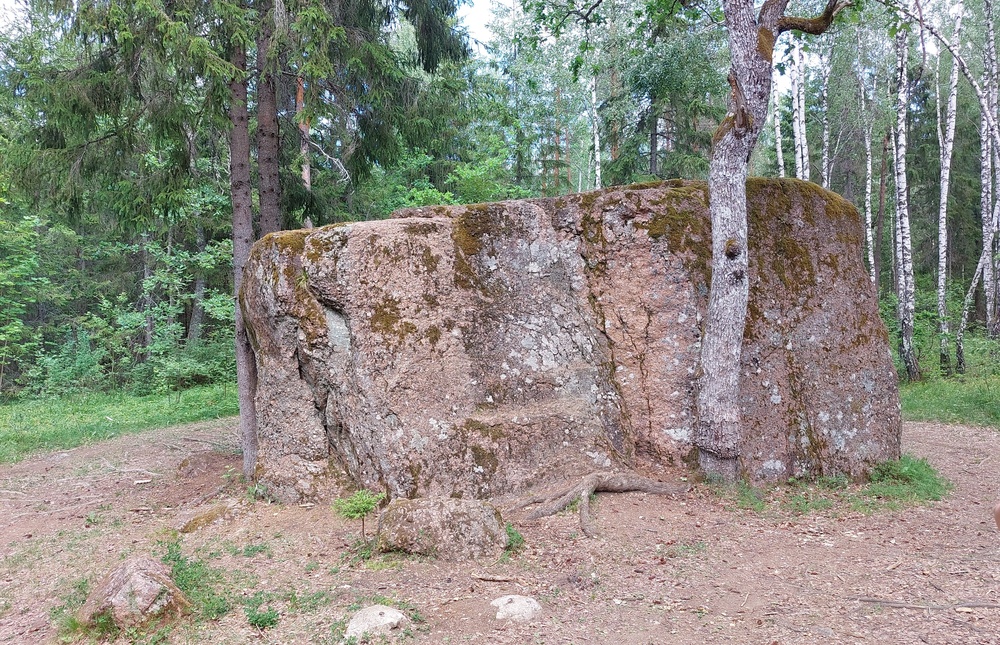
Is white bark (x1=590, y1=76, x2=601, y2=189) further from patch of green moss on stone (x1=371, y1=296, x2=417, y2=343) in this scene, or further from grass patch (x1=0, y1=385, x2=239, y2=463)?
patch of green moss on stone (x1=371, y1=296, x2=417, y2=343)

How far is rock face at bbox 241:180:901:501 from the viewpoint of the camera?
5.92 m

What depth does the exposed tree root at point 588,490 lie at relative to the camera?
5.46 metres

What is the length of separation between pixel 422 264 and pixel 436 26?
473 cm

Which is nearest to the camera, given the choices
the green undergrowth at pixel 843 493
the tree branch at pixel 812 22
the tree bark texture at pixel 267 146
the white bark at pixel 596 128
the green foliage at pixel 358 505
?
the green foliage at pixel 358 505

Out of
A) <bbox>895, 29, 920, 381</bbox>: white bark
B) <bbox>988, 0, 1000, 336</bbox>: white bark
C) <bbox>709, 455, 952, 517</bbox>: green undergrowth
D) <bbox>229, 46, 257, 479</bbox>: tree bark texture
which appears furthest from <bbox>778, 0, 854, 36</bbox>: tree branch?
<bbox>988, 0, 1000, 336</bbox>: white bark

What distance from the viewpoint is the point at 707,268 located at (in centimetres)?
647

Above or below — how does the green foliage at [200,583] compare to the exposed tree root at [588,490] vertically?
below

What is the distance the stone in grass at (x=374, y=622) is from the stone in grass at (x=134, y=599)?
118 cm

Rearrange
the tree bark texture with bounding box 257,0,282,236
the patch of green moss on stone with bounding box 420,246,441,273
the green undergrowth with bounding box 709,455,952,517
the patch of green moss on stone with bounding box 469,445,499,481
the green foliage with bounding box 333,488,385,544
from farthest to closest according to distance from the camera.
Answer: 1. the tree bark texture with bounding box 257,0,282,236
2. the patch of green moss on stone with bounding box 420,246,441,273
3. the patch of green moss on stone with bounding box 469,445,499,481
4. the green undergrowth with bounding box 709,455,952,517
5. the green foliage with bounding box 333,488,385,544

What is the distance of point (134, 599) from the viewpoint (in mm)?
3764

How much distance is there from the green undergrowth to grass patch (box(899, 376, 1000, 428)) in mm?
5075

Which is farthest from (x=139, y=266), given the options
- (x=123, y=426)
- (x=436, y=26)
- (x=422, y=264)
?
(x=422, y=264)

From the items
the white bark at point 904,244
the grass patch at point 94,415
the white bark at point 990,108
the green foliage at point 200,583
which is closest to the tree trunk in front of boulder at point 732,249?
the green foliage at point 200,583

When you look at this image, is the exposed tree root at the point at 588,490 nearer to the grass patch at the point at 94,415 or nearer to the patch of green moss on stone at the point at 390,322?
the patch of green moss on stone at the point at 390,322
